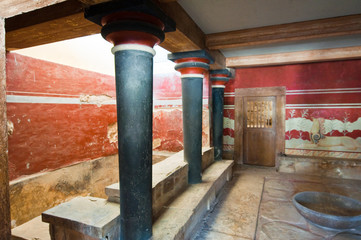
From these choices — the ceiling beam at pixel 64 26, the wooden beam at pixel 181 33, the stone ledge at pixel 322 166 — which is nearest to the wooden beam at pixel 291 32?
the wooden beam at pixel 181 33

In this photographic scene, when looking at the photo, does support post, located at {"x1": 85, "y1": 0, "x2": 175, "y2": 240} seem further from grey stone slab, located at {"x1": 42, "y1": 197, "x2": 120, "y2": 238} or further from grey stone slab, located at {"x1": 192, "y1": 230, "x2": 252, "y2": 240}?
grey stone slab, located at {"x1": 192, "y1": 230, "x2": 252, "y2": 240}

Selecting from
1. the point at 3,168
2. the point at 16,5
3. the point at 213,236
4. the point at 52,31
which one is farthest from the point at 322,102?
the point at 3,168

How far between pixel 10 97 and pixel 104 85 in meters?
1.97

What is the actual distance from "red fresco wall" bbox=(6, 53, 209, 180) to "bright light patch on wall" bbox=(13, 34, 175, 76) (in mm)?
114

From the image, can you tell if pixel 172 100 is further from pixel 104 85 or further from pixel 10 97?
pixel 10 97

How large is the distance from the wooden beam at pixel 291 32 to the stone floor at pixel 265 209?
271cm

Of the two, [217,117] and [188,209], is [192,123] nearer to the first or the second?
[188,209]

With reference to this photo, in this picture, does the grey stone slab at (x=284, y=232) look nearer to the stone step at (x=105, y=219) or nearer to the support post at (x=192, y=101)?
the stone step at (x=105, y=219)

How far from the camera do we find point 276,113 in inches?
231

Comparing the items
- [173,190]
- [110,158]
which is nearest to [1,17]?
[173,190]

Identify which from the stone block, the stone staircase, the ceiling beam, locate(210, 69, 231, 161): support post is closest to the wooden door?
locate(210, 69, 231, 161): support post

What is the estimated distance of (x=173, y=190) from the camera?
311 centimetres

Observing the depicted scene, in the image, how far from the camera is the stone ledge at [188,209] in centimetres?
230

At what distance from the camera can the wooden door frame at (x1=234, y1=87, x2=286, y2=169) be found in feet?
19.0
